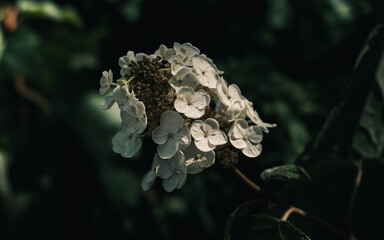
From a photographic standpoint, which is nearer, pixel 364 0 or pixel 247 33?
pixel 364 0

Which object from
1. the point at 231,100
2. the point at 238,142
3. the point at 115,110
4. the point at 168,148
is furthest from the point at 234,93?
the point at 115,110

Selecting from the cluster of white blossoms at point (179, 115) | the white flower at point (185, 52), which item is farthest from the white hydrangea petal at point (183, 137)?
the white flower at point (185, 52)

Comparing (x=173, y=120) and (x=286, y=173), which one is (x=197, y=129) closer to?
(x=173, y=120)

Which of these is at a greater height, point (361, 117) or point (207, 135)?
point (207, 135)

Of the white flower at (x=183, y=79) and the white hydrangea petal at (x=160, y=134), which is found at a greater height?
the white flower at (x=183, y=79)

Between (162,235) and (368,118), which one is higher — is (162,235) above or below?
below

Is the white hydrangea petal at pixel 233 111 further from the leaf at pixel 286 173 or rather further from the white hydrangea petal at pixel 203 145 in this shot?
the leaf at pixel 286 173

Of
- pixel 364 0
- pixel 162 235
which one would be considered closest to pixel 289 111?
pixel 364 0

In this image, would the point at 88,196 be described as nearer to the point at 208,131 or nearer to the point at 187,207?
the point at 187,207
